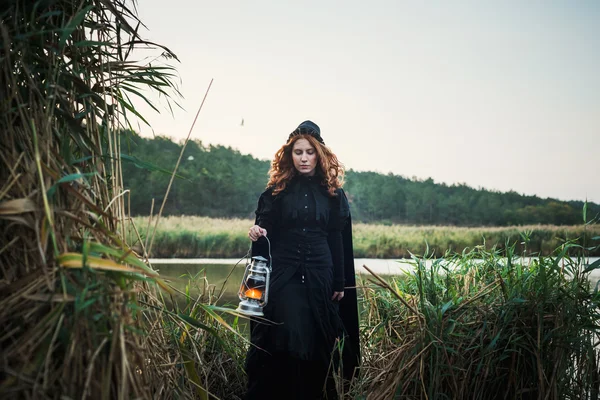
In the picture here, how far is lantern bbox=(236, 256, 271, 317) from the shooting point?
9.87ft

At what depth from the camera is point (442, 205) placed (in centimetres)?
1283

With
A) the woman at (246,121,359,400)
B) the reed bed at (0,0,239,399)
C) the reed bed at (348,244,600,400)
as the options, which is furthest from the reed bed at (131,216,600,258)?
the reed bed at (0,0,239,399)

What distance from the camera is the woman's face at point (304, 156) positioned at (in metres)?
3.43

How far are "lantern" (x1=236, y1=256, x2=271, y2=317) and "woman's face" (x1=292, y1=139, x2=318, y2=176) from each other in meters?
0.73

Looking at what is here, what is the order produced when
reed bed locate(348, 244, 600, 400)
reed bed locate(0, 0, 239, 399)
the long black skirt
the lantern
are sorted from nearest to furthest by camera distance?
reed bed locate(0, 0, 239, 399) → reed bed locate(348, 244, 600, 400) → the lantern → the long black skirt

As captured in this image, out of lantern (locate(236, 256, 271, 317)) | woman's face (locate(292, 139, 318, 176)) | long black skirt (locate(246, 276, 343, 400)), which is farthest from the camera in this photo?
woman's face (locate(292, 139, 318, 176))

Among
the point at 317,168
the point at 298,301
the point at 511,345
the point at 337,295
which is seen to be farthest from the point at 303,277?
the point at 511,345

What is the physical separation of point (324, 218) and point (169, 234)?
5.34m

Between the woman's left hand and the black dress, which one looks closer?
the black dress

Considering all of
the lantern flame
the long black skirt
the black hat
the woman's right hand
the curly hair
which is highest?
the black hat

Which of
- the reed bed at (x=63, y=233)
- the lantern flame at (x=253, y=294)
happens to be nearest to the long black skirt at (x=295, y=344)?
the lantern flame at (x=253, y=294)

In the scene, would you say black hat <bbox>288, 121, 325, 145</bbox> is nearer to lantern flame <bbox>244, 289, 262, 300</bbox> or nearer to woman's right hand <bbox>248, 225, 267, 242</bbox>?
woman's right hand <bbox>248, 225, 267, 242</bbox>

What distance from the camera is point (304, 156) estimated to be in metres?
3.42

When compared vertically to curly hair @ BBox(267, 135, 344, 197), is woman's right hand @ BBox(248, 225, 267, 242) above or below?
below
